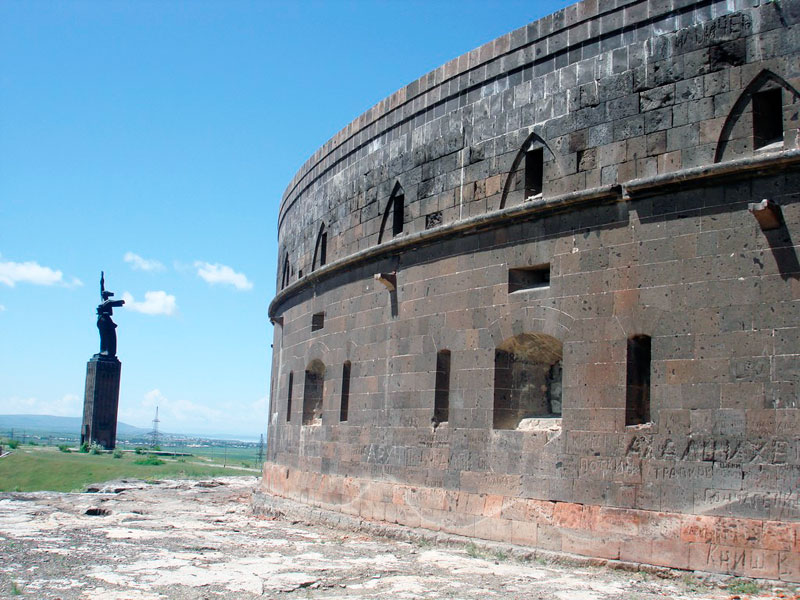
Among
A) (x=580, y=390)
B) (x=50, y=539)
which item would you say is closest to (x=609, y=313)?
(x=580, y=390)

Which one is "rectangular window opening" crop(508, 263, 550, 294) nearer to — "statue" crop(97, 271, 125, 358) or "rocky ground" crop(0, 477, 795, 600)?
"rocky ground" crop(0, 477, 795, 600)

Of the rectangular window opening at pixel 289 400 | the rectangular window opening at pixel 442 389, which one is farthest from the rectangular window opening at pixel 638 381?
the rectangular window opening at pixel 289 400

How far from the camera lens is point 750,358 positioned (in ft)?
24.0

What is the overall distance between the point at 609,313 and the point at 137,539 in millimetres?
6139

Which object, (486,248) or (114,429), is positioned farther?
(114,429)

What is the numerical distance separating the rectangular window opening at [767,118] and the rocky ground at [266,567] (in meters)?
3.81

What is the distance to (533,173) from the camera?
9.61 meters

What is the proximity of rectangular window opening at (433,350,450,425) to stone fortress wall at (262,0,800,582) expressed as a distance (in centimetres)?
3

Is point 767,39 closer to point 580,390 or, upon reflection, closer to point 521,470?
point 580,390

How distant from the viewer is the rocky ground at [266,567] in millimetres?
6973

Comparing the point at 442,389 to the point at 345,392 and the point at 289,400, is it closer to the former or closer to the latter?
the point at 345,392

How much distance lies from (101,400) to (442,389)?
2796cm

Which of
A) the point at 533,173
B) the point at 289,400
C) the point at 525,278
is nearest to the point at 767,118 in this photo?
the point at 533,173

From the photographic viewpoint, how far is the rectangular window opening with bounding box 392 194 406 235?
1173cm
